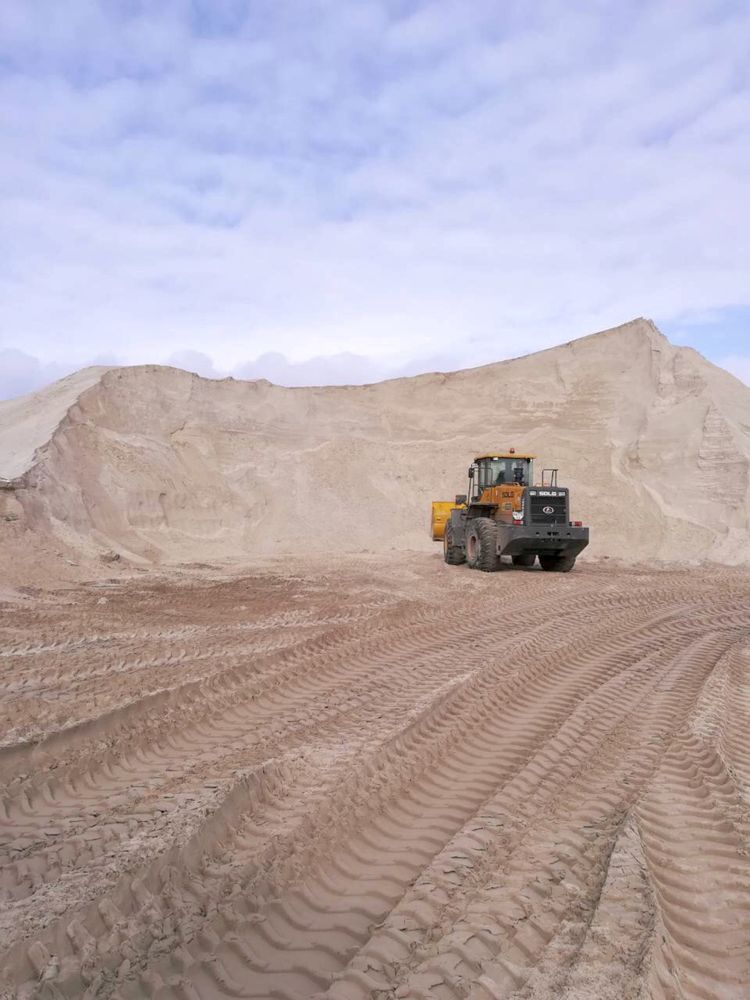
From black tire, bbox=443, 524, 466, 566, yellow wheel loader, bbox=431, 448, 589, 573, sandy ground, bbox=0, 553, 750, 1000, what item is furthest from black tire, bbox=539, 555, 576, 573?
sandy ground, bbox=0, 553, 750, 1000

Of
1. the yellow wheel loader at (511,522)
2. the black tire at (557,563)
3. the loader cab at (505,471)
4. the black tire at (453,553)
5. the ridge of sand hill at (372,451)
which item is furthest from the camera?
the ridge of sand hill at (372,451)

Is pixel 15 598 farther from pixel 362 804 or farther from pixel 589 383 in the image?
pixel 589 383

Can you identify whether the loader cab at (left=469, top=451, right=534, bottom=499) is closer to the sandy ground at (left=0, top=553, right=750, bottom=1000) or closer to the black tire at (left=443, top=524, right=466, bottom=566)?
the black tire at (left=443, top=524, right=466, bottom=566)

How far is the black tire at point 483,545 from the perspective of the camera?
16.9m

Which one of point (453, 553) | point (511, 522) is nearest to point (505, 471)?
point (511, 522)

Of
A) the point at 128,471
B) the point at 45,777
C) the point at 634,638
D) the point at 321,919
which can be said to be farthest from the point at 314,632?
the point at 128,471

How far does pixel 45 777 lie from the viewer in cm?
451

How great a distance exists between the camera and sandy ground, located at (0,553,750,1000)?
110 inches

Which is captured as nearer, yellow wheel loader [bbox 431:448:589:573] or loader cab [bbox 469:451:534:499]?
yellow wheel loader [bbox 431:448:589:573]

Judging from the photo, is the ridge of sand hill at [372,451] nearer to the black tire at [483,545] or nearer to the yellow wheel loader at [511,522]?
the yellow wheel loader at [511,522]

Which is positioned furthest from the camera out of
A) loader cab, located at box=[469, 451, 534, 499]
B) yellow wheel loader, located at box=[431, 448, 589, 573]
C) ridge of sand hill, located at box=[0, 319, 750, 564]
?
ridge of sand hill, located at box=[0, 319, 750, 564]

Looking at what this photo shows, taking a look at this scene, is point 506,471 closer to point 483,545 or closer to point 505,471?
point 505,471

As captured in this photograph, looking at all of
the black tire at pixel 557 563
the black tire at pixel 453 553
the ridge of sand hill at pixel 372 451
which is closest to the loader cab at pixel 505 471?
the black tire at pixel 453 553

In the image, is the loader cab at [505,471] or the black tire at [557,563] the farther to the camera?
the loader cab at [505,471]
